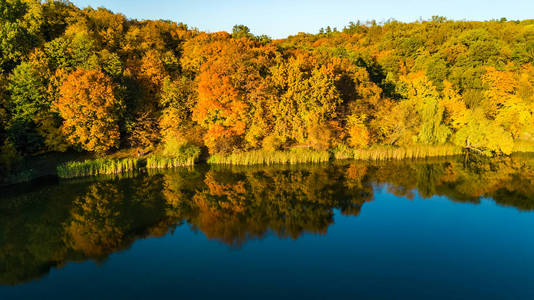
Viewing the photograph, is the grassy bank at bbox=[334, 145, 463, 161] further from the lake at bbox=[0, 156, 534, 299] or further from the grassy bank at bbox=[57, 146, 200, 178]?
the grassy bank at bbox=[57, 146, 200, 178]

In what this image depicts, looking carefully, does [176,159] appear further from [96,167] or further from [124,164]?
[96,167]

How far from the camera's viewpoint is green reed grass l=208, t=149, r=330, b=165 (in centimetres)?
3656

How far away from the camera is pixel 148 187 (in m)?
27.9

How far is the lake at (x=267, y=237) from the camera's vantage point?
550 inches

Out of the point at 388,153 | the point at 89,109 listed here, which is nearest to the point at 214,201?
the point at 89,109

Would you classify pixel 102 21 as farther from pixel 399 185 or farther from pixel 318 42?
pixel 318 42

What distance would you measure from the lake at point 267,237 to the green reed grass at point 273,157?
5525 mm

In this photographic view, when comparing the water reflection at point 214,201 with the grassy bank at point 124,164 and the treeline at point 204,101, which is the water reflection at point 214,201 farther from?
the treeline at point 204,101

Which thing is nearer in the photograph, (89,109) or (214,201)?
(214,201)

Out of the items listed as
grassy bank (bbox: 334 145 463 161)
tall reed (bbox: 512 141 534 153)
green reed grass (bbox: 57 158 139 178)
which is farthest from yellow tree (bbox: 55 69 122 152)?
tall reed (bbox: 512 141 534 153)

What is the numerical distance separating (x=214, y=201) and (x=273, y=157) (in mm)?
13510

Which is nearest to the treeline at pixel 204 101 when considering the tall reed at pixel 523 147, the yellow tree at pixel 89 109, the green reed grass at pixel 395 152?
the yellow tree at pixel 89 109

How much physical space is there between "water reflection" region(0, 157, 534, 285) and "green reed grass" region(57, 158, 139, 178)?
1975mm

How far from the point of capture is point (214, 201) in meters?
24.5
